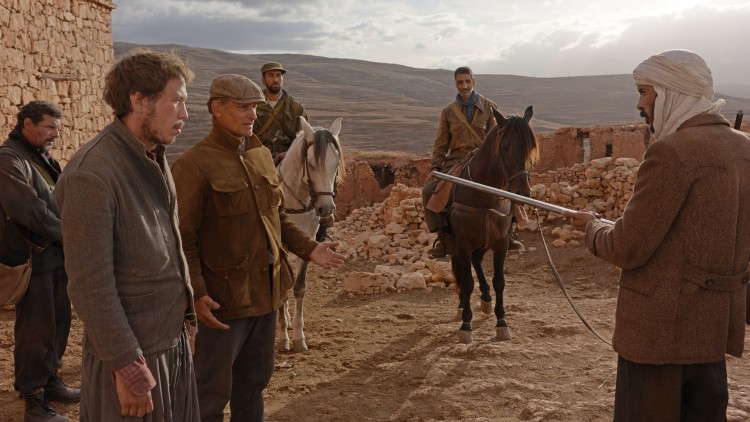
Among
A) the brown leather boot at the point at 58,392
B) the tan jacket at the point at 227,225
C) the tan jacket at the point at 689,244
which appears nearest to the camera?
the tan jacket at the point at 689,244

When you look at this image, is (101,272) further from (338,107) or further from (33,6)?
(338,107)

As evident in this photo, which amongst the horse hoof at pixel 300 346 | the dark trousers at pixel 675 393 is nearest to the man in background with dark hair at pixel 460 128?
the horse hoof at pixel 300 346

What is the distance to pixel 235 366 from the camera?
318 centimetres

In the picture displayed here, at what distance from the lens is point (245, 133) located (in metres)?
3.06

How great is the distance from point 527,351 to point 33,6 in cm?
757

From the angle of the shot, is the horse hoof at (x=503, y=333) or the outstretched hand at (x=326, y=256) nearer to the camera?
the outstretched hand at (x=326, y=256)

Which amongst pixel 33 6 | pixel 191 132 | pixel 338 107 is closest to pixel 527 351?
pixel 33 6

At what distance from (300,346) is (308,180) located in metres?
1.61

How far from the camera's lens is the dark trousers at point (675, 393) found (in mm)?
2418

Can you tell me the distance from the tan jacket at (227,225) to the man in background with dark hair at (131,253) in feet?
1.95

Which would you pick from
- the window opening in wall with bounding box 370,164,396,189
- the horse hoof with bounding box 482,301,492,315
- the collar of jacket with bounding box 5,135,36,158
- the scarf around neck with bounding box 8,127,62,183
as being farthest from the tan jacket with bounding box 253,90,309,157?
the window opening in wall with bounding box 370,164,396,189

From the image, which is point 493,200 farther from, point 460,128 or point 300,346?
point 300,346

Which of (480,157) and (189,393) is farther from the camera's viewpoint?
(480,157)

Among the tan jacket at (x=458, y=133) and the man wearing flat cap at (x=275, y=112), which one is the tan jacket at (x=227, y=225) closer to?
the man wearing flat cap at (x=275, y=112)
